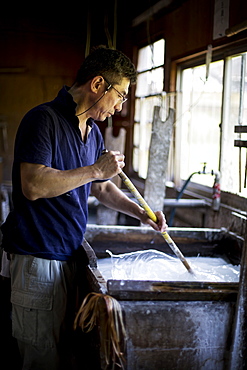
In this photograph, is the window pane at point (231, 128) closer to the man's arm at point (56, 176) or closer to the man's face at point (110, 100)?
the man's face at point (110, 100)

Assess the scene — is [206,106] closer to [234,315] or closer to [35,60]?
[234,315]

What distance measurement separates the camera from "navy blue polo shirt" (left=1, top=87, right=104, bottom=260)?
2.24 m

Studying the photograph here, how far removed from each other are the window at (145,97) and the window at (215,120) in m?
0.71

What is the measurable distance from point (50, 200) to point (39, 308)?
1.72 feet

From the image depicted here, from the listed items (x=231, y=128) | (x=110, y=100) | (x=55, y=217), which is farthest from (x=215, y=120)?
(x=55, y=217)

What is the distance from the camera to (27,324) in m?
2.38

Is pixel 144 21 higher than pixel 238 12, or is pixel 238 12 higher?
pixel 144 21

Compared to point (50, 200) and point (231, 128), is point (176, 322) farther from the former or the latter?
point (231, 128)

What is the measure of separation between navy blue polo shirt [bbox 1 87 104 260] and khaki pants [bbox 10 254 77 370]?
0.25 feet

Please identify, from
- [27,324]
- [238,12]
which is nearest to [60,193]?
[27,324]

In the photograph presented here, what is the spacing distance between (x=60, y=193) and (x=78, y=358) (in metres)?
0.89

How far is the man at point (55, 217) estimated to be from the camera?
2291mm

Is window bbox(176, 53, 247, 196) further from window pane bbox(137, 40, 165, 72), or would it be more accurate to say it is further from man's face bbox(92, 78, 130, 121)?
man's face bbox(92, 78, 130, 121)

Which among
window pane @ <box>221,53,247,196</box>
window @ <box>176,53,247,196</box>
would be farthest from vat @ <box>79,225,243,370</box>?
window pane @ <box>221,53,247,196</box>
